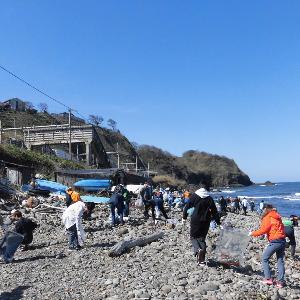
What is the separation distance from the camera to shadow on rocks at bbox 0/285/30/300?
8898mm

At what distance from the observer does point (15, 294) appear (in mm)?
9117

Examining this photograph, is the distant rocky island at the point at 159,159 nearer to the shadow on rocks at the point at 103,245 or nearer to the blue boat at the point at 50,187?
the blue boat at the point at 50,187

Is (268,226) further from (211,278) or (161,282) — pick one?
(161,282)

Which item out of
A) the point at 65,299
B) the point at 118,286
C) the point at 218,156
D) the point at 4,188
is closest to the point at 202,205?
the point at 118,286

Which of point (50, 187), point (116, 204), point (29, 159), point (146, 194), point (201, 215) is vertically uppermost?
point (29, 159)

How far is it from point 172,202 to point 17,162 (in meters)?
12.9

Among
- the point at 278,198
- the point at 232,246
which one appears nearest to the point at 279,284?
the point at 232,246

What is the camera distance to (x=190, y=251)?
12.2 m

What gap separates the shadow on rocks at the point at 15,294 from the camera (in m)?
8.90

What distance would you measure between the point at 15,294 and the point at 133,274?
242cm

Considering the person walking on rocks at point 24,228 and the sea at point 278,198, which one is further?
the sea at point 278,198

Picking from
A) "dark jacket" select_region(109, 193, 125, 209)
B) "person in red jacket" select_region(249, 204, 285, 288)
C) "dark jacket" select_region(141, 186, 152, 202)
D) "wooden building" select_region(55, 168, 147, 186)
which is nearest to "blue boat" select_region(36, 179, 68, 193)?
"wooden building" select_region(55, 168, 147, 186)

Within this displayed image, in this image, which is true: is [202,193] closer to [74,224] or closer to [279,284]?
[279,284]

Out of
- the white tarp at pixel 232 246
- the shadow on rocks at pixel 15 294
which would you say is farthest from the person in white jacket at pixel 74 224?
the white tarp at pixel 232 246
